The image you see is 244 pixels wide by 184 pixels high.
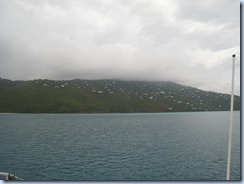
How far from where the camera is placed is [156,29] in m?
23.0

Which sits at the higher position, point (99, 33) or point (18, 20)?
point (18, 20)

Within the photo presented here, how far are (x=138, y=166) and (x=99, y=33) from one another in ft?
44.5

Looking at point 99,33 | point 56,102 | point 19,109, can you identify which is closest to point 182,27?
point 99,33

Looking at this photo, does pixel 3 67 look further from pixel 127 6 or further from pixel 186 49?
pixel 186 49

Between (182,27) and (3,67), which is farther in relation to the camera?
(3,67)

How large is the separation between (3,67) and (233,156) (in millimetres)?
31607

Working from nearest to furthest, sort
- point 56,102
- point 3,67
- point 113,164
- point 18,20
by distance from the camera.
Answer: point 113,164 → point 18,20 → point 3,67 → point 56,102

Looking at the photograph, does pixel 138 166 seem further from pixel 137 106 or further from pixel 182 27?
pixel 137 106

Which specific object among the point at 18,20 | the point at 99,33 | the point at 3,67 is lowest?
the point at 3,67

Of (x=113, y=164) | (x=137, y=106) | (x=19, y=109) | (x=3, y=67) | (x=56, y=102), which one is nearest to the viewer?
(x=113, y=164)

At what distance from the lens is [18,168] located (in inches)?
877

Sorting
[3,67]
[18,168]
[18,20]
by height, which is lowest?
[18,168]

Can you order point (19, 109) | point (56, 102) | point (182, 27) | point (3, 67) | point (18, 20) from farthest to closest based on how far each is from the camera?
point (56, 102)
point (19, 109)
point (3, 67)
point (18, 20)
point (182, 27)

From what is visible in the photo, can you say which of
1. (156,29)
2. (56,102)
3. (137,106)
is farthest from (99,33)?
(137,106)
